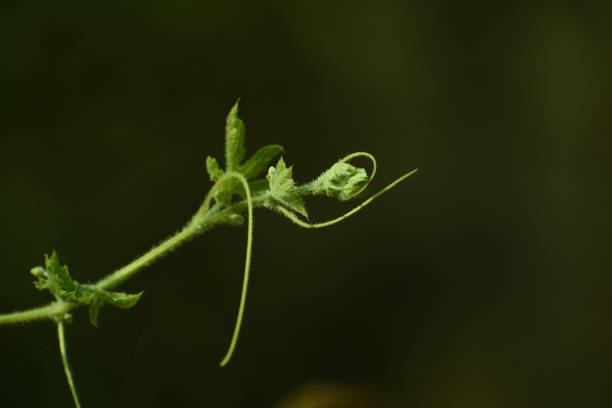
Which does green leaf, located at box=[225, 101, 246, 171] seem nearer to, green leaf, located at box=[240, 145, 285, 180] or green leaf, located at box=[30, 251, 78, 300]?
green leaf, located at box=[240, 145, 285, 180]

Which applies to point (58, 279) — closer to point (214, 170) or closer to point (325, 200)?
point (214, 170)

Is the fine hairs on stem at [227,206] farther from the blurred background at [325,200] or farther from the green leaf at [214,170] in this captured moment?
the blurred background at [325,200]

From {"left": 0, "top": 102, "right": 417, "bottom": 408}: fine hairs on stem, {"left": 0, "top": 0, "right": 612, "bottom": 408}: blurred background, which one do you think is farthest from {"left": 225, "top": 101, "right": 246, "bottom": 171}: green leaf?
{"left": 0, "top": 0, "right": 612, "bottom": 408}: blurred background

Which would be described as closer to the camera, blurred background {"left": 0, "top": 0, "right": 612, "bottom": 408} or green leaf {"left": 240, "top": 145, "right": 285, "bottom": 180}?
green leaf {"left": 240, "top": 145, "right": 285, "bottom": 180}

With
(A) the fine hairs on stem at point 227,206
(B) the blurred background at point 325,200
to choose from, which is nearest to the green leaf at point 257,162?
(A) the fine hairs on stem at point 227,206

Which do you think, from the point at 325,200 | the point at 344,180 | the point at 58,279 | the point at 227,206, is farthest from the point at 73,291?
the point at 325,200

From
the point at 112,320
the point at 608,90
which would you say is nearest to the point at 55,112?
the point at 112,320

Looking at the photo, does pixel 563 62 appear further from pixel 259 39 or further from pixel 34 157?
pixel 34 157
